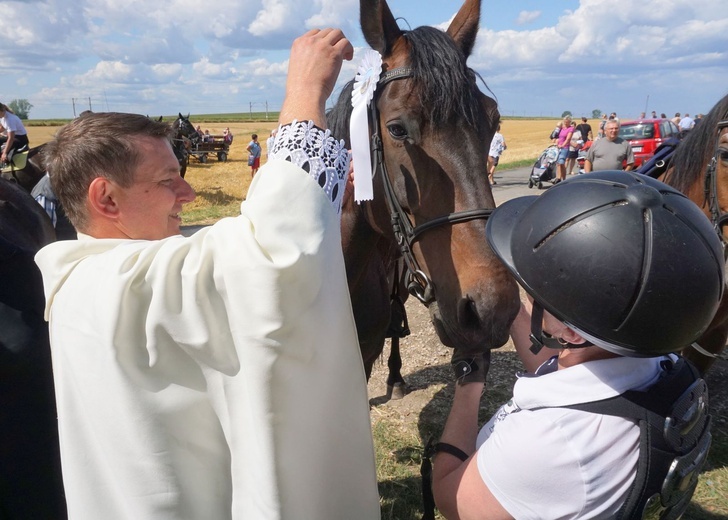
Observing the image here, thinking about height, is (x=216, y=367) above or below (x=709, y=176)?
below

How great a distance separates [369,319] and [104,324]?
223 cm

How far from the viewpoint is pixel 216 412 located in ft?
3.95

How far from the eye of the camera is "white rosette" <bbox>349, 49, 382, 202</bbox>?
7.30 ft

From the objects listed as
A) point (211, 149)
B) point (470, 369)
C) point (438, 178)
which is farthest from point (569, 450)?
point (211, 149)

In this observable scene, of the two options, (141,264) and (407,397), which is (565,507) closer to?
(141,264)

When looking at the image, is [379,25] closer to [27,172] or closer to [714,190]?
[714,190]

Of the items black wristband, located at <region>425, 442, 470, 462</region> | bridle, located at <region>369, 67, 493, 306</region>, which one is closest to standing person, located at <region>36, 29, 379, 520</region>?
black wristband, located at <region>425, 442, 470, 462</region>

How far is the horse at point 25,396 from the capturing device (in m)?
A: 1.79

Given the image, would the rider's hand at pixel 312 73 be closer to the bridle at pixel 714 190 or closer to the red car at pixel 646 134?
the bridle at pixel 714 190

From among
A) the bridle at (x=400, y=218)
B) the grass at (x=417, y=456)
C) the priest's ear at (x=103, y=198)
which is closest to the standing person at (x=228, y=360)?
the priest's ear at (x=103, y=198)

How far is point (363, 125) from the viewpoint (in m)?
2.29

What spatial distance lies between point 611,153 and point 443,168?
8821 millimetres

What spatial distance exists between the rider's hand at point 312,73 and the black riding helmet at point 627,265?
677 mm

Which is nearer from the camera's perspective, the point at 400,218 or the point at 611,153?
the point at 400,218
